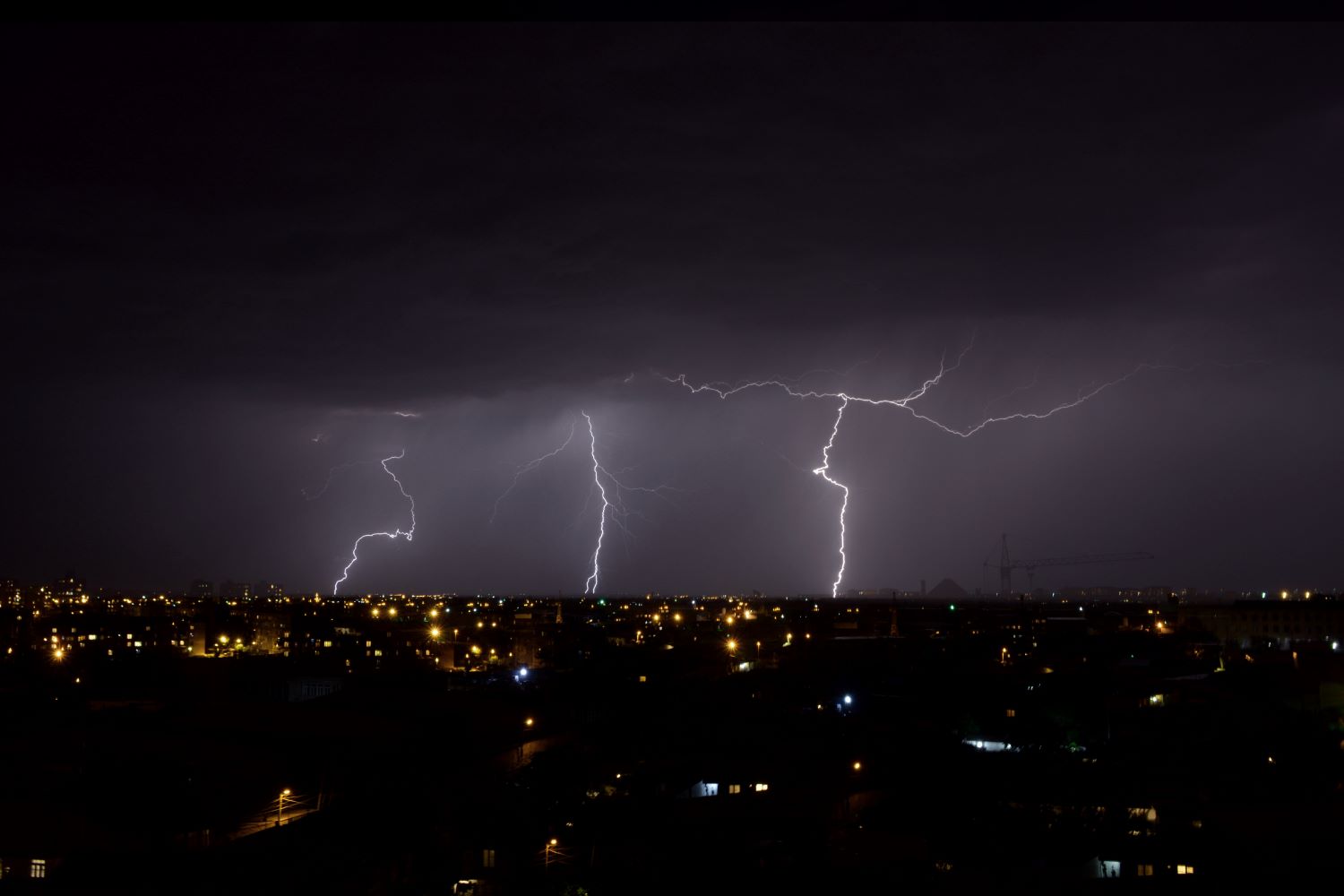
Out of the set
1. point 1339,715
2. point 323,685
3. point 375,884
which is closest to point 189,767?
point 375,884

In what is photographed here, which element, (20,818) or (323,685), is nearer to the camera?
(20,818)

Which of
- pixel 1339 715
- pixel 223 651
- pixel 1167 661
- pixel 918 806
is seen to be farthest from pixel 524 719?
pixel 223 651

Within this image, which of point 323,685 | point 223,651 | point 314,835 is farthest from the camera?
point 223,651

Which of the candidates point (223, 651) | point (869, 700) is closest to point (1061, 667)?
point (869, 700)

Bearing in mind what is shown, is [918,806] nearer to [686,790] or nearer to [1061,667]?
[686,790]

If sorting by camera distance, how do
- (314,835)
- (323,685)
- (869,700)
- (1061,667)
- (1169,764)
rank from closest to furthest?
1. (314,835)
2. (1169,764)
3. (869,700)
4. (323,685)
5. (1061,667)

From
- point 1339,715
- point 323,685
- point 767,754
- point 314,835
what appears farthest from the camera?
point 323,685

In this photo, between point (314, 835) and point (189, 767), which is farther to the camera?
point (189, 767)

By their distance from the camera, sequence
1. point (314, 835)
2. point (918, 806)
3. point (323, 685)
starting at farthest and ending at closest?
point (323, 685)
point (918, 806)
point (314, 835)

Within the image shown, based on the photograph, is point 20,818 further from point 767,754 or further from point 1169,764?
point 1169,764
